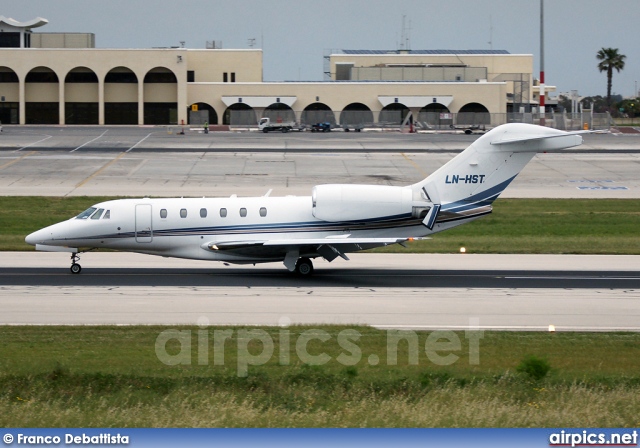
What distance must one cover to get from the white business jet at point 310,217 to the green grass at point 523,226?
574 cm

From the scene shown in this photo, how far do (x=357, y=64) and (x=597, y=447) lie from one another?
12123 centimetres

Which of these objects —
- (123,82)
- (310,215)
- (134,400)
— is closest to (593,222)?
(310,215)

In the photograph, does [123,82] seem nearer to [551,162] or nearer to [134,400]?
[551,162]

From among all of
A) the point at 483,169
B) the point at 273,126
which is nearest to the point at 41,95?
the point at 273,126

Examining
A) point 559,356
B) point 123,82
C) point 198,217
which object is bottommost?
point 559,356

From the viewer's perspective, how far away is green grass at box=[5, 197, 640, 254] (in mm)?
34844

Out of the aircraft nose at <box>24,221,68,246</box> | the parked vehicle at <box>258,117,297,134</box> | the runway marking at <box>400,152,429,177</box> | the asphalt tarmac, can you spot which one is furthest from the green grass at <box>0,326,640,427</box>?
the parked vehicle at <box>258,117,297,134</box>

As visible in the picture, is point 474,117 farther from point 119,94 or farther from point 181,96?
point 119,94

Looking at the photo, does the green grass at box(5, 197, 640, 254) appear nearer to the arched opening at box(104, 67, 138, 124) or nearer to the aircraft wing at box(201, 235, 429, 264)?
the aircraft wing at box(201, 235, 429, 264)

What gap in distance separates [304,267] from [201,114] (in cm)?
8049

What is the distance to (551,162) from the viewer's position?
208ft

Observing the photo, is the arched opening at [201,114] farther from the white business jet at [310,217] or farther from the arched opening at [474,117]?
the white business jet at [310,217]

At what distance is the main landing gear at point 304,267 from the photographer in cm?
2841

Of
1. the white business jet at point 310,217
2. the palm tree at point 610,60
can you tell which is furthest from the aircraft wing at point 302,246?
the palm tree at point 610,60
